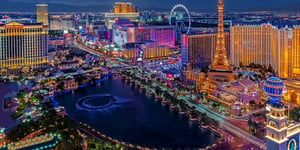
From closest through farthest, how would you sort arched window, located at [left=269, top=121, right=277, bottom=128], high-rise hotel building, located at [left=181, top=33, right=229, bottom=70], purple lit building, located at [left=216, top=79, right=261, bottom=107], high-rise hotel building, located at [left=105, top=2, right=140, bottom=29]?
arched window, located at [left=269, top=121, right=277, bottom=128] → purple lit building, located at [left=216, top=79, right=261, bottom=107] → high-rise hotel building, located at [left=181, top=33, right=229, bottom=70] → high-rise hotel building, located at [left=105, top=2, right=140, bottom=29]

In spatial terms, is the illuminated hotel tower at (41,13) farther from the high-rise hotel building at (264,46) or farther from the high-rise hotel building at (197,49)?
the high-rise hotel building at (264,46)

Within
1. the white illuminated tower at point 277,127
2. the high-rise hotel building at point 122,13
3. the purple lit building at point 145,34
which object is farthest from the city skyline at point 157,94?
the high-rise hotel building at point 122,13

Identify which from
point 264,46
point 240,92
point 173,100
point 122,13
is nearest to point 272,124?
point 240,92

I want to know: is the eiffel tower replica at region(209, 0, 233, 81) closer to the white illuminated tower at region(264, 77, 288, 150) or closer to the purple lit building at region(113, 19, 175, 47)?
the white illuminated tower at region(264, 77, 288, 150)

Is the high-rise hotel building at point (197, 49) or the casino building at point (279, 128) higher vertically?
the high-rise hotel building at point (197, 49)

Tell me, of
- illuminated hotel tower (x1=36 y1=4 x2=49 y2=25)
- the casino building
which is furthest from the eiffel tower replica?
illuminated hotel tower (x1=36 y1=4 x2=49 y2=25)

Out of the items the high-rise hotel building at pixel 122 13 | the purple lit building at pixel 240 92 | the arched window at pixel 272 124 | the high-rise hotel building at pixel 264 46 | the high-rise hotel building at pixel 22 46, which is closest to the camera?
the arched window at pixel 272 124
